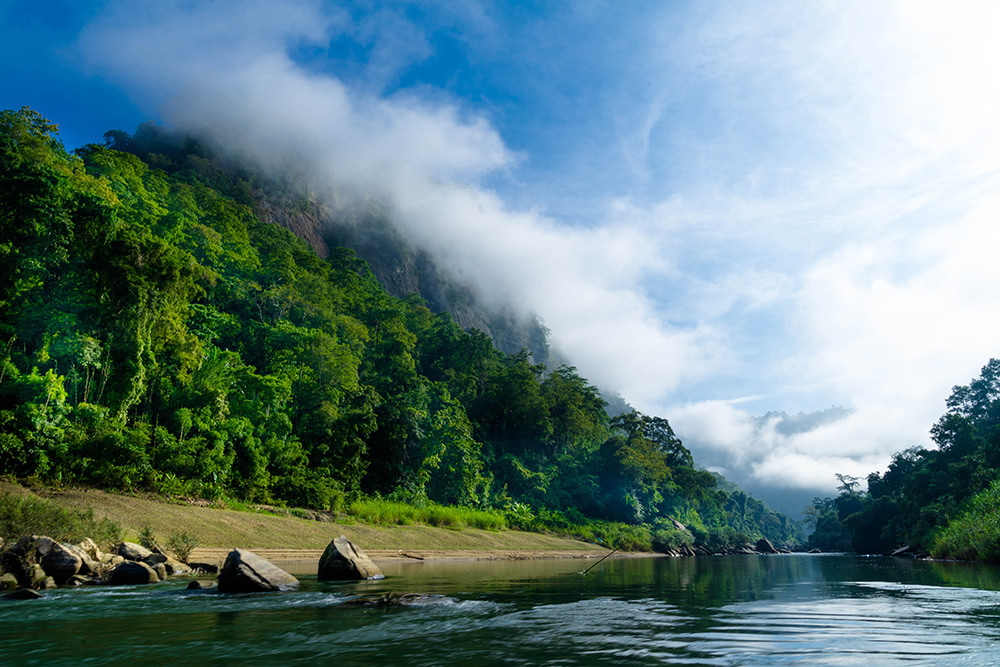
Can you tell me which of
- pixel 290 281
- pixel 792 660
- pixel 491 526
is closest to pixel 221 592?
pixel 792 660

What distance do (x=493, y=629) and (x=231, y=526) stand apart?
56.7 ft

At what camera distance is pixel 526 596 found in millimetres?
12523

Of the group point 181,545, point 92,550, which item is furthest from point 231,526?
point 92,550

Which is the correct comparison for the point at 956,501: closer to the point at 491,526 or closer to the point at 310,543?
the point at 491,526

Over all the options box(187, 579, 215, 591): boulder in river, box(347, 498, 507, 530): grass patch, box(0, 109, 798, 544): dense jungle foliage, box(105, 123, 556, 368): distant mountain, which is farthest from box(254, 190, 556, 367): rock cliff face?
box(187, 579, 215, 591): boulder in river

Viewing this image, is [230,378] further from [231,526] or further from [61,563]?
[61,563]

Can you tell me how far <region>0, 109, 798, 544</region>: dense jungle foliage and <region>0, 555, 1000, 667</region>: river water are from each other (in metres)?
13.7

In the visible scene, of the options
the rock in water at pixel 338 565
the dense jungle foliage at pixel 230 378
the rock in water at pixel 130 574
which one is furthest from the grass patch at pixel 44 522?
the dense jungle foliage at pixel 230 378

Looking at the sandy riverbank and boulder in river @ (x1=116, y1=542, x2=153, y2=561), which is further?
the sandy riverbank

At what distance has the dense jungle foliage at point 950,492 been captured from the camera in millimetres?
30000

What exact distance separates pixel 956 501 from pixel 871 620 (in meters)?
46.8

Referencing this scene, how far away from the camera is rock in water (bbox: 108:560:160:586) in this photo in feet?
42.5

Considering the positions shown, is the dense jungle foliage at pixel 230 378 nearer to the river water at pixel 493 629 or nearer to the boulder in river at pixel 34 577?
the boulder in river at pixel 34 577

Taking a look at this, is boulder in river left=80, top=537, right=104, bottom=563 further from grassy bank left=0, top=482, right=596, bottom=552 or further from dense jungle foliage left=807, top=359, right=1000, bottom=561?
dense jungle foliage left=807, top=359, right=1000, bottom=561
